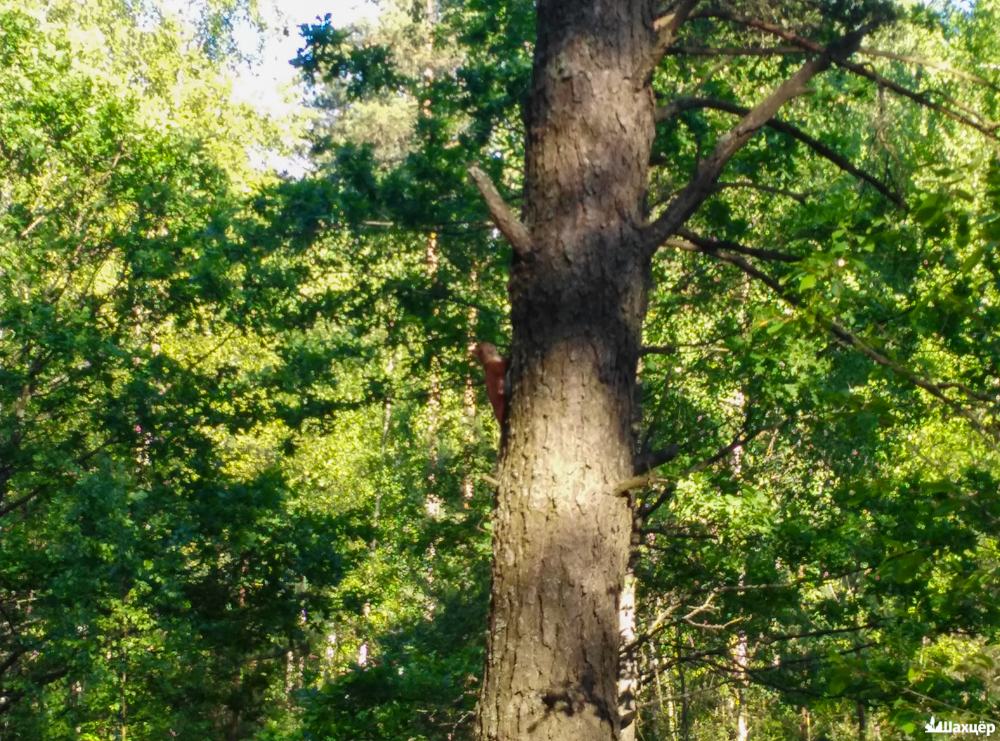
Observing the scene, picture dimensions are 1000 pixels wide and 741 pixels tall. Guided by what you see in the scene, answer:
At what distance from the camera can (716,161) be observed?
4.14 metres

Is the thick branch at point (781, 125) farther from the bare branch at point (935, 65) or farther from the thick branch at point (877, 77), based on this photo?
the bare branch at point (935, 65)

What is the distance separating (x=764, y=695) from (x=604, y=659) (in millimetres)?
14664

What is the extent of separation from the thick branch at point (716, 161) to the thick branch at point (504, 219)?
17.5 inches

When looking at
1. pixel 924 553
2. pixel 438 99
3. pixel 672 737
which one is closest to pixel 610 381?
pixel 924 553

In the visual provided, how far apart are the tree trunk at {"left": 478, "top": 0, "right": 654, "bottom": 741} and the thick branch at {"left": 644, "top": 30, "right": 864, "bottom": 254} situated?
112mm

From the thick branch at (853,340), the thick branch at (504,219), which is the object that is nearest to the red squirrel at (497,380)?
the thick branch at (504,219)

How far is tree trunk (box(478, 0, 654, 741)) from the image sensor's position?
3.43 m

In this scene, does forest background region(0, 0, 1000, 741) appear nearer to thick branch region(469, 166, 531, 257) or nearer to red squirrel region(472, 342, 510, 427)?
red squirrel region(472, 342, 510, 427)

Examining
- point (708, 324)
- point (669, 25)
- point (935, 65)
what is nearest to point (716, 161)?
point (669, 25)

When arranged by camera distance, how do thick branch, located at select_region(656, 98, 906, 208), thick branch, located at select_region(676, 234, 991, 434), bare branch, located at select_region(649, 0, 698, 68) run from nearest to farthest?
thick branch, located at select_region(676, 234, 991, 434)
bare branch, located at select_region(649, 0, 698, 68)
thick branch, located at select_region(656, 98, 906, 208)

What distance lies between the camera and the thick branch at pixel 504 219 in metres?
3.82

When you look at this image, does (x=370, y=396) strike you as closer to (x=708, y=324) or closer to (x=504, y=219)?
(x=708, y=324)

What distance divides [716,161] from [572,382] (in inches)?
44.4

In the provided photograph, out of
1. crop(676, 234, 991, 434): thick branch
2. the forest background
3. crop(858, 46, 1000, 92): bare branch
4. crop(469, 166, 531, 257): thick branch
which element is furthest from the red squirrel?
the forest background
